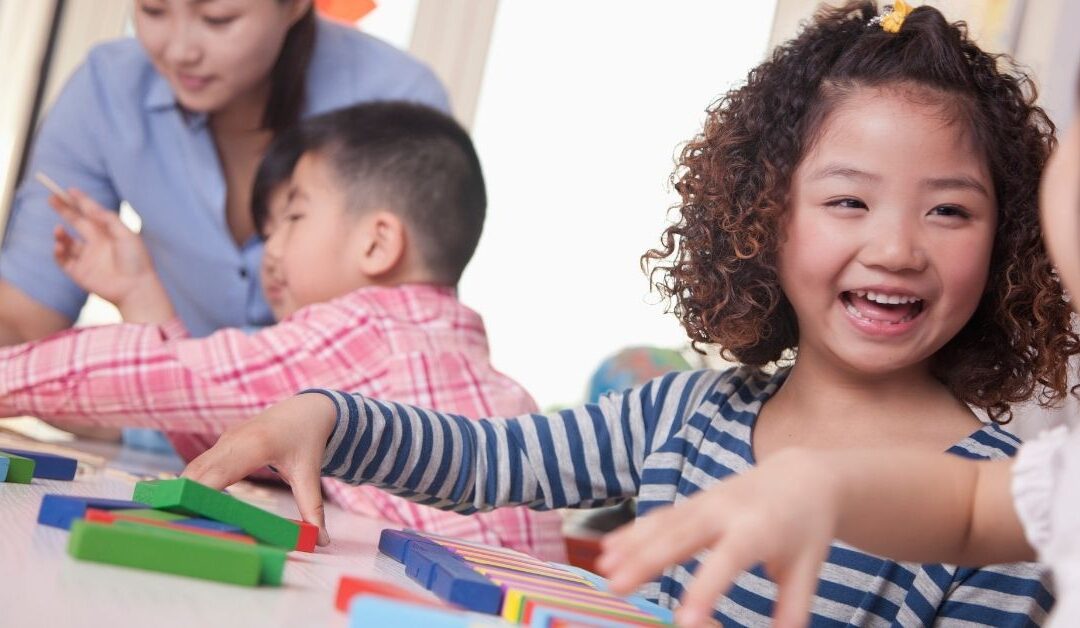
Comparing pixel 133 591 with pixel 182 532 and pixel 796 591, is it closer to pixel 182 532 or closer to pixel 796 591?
pixel 182 532

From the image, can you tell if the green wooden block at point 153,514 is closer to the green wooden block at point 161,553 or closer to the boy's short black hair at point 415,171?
the green wooden block at point 161,553

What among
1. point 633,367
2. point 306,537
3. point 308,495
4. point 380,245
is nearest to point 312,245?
point 380,245

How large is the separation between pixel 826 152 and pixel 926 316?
15 centimetres

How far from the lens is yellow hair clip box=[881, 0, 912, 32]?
0.97 metres

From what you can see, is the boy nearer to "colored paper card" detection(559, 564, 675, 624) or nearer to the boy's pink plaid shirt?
the boy's pink plaid shirt

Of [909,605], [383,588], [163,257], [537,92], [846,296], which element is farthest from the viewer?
[537,92]

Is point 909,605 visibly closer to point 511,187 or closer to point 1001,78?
point 1001,78

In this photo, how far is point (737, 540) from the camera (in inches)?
15.4

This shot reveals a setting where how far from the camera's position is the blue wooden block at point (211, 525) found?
553 mm

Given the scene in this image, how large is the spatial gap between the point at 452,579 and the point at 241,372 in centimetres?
83

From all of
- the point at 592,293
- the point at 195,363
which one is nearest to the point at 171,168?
the point at 195,363

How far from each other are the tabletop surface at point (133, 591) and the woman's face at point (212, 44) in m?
1.14

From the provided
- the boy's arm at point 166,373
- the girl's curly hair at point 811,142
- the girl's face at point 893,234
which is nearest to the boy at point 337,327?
the boy's arm at point 166,373

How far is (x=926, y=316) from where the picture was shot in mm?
874
